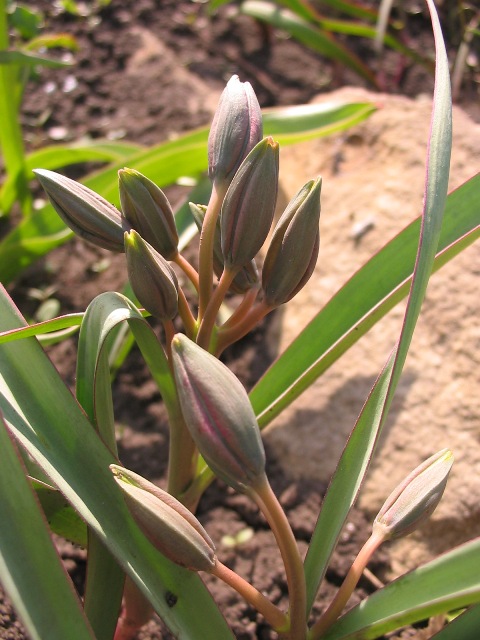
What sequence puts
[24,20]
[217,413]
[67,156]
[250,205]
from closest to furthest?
[217,413]
[250,205]
[67,156]
[24,20]

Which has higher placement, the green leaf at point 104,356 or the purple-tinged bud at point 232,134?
the purple-tinged bud at point 232,134

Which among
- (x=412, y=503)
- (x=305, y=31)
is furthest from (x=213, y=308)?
(x=305, y=31)

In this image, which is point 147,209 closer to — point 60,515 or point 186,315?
point 186,315

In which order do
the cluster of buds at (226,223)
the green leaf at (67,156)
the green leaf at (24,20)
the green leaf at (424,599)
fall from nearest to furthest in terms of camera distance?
the green leaf at (424,599) < the cluster of buds at (226,223) < the green leaf at (67,156) < the green leaf at (24,20)

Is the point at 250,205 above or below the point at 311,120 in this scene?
above

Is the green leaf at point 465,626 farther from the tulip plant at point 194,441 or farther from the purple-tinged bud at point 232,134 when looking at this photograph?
the purple-tinged bud at point 232,134

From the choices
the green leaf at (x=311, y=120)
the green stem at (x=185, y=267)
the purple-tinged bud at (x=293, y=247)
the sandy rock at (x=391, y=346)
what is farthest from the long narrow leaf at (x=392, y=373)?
the green leaf at (x=311, y=120)

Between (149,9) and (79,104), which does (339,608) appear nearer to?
(79,104)
